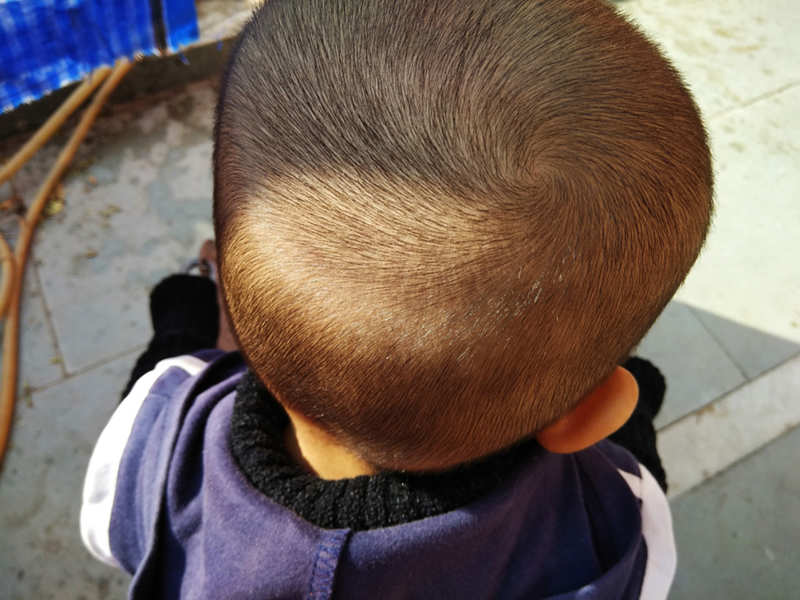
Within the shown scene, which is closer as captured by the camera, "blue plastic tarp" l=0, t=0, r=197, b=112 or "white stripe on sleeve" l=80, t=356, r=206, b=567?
"white stripe on sleeve" l=80, t=356, r=206, b=567

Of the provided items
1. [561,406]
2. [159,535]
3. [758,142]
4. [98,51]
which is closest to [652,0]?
[758,142]

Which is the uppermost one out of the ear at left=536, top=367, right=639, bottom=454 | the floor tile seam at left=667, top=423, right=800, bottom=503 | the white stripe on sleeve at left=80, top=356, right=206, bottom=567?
the ear at left=536, top=367, right=639, bottom=454

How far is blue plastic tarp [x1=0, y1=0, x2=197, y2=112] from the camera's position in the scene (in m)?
1.52

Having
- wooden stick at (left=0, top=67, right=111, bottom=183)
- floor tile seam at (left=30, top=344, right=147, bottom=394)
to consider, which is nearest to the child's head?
floor tile seam at (left=30, top=344, right=147, bottom=394)

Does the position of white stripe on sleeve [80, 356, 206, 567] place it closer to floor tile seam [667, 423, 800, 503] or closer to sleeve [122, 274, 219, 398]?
sleeve [122, 274, 219, 398]

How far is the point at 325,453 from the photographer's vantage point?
71cm

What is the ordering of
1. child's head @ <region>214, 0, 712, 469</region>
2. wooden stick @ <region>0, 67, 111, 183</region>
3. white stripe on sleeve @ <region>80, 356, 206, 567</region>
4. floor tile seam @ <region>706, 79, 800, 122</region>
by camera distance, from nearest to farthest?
child's head @ <region>214, 0, 712, 469</region>
white stripe on sleeve @ <region>80, 356, 206, 567</region>
wooden stick @ <region>0, 67, 111, 183</region>
floor tile seam @ <region>706, 79, 800, 122</region>

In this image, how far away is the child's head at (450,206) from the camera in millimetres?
499

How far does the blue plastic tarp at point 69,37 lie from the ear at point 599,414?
5.18ft

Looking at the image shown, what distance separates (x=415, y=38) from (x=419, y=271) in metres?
0.23

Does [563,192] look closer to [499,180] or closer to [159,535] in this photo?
[499,180]

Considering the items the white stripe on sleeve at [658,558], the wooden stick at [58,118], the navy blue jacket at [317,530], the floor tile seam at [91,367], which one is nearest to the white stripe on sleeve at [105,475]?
the navy blue jacket at [317,530]

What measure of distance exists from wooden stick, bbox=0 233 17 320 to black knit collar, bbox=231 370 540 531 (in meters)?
1.49

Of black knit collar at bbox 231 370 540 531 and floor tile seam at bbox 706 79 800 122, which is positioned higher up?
black knit collar at bbox 231 370 540 531
